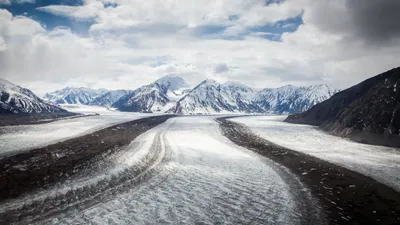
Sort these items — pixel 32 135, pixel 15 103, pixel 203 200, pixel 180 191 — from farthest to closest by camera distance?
pixel 15 103, pixel 32 135, pixel 180 191, pixel 203 200

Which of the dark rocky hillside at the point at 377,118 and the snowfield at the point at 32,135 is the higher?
the dark rocky hillside at the point at 377,118

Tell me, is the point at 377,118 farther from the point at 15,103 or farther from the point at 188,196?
the point at 15,103

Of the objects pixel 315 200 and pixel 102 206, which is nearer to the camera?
pixel 102 206

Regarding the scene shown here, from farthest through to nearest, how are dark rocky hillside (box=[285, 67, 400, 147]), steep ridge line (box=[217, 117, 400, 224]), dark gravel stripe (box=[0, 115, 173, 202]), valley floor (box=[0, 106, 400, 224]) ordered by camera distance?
1. dark rocky hillside (box=[285, 67, 400, 147])
2. dark gravel stripe (box=[0, 115, 173, 202])
3. steep ridge line (box=[217, 117, 400, 224])
4. valley floor (box=[0, 106, 400, 224])

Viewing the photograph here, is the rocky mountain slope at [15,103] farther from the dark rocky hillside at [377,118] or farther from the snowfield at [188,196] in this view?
the dark rocky hillside at [377,118]

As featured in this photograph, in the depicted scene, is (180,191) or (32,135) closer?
(180,191)

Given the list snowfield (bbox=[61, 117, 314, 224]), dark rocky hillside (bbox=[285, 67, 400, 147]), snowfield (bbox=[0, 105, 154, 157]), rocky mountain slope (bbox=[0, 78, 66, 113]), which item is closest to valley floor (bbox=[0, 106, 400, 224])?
snowfield (bbox=[61, 117, 314, 224])

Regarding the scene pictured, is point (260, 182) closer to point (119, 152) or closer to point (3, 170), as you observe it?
point (119, 152)

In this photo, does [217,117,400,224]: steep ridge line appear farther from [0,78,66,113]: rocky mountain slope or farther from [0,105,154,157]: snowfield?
[0,78,66,113]: rocky mountain slope

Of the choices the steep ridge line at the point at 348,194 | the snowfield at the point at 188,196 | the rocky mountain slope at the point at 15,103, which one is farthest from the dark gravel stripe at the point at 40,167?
the rocky mountain slope at the point at 15,103

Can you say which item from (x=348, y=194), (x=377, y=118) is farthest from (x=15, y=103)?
(x=348, y=194)

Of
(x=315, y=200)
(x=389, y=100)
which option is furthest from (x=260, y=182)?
(x=389, y=100)
